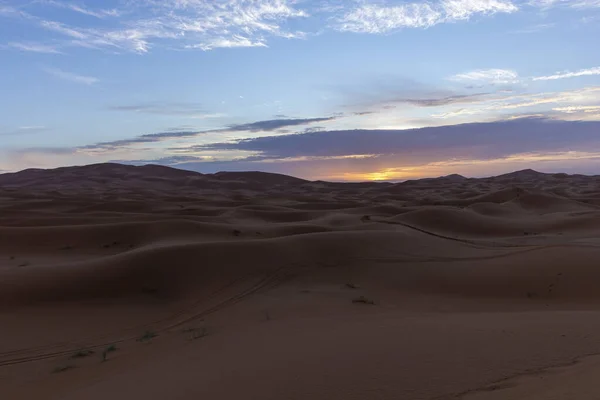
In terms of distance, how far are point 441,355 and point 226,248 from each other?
6470 mm

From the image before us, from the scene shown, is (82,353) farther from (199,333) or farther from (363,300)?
(363,300)

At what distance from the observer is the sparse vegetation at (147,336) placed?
6.23 m

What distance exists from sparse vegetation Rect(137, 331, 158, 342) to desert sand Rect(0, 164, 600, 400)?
8cm

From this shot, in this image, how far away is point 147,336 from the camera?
6316 millimetres

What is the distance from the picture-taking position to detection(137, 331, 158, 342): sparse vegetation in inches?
245

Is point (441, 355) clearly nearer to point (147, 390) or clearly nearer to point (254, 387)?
point (254, 387)

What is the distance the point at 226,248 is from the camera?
10.2 meters

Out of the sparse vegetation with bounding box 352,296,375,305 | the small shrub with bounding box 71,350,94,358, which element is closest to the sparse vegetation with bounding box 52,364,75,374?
the small shrub with bounding box 71,350,94,358

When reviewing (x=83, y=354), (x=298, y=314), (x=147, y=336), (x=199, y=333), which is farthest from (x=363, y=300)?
(x=83, y=354)

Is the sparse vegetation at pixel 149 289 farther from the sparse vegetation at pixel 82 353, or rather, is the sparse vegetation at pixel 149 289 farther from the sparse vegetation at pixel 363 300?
the sparse vegetation at pixel 363 300

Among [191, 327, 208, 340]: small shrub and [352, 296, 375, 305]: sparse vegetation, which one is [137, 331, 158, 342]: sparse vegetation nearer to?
[191, 327, 208, 340]: small shrub

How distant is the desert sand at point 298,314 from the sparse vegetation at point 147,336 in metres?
0.08

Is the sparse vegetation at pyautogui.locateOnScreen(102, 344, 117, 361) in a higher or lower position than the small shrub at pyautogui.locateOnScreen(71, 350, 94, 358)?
higher

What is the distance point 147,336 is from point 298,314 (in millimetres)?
2086
